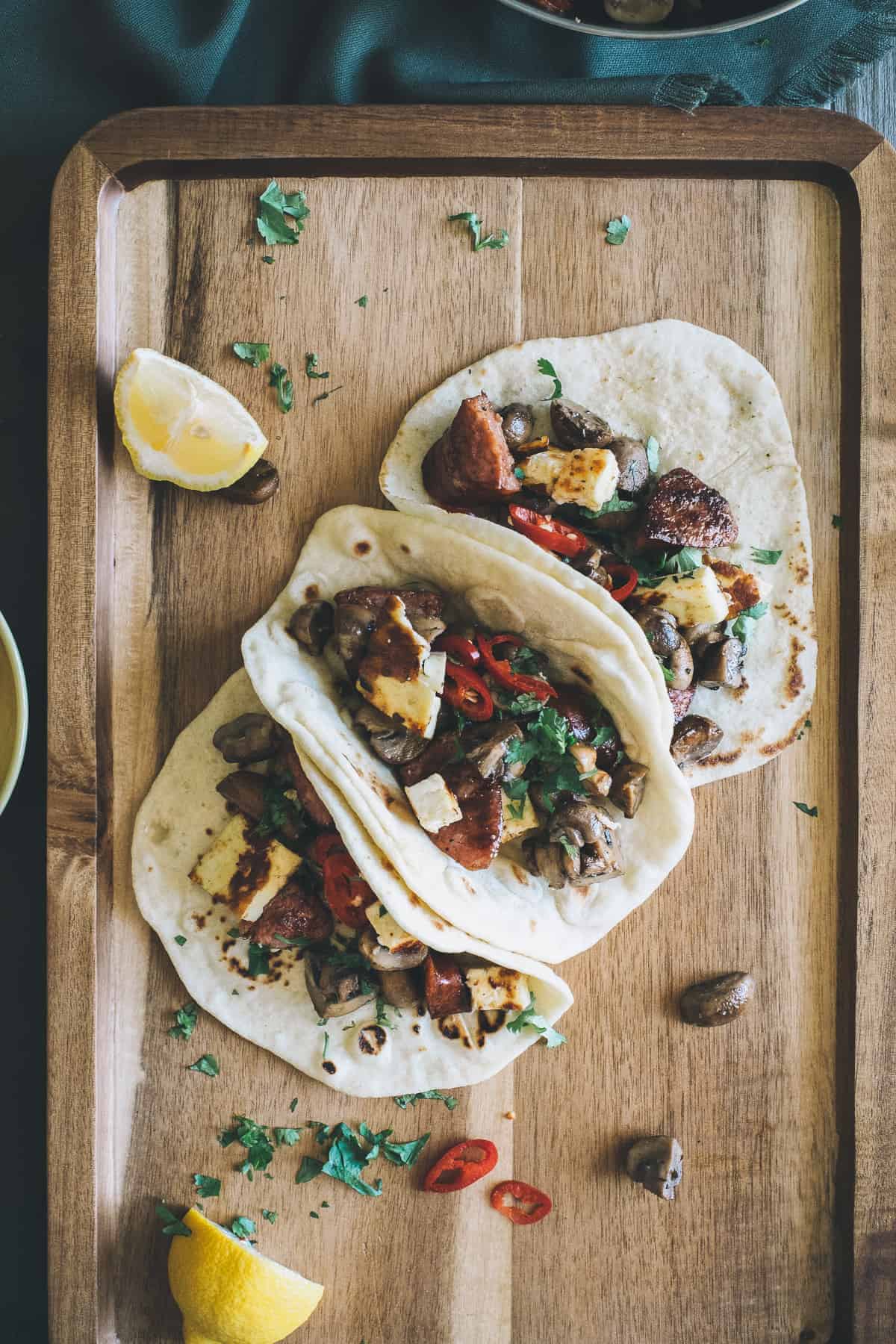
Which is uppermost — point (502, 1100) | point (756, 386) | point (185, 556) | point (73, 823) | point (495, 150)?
point (495, 150)

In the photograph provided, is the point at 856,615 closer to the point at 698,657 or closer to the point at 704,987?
the point at 698,657

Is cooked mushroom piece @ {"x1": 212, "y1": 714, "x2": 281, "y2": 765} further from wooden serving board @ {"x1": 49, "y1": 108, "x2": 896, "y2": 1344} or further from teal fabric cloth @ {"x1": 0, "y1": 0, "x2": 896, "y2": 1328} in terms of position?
teal fabric cloth @ {"x1": 0, "y1": 0, "x2": 896, "y2": 1328}

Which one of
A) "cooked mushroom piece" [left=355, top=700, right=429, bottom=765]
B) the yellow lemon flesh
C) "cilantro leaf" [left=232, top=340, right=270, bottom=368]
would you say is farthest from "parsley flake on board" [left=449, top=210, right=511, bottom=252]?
the yellow lemon flesh

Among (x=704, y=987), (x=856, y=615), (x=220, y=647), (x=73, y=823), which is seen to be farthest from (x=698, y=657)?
(x=73, y=823)

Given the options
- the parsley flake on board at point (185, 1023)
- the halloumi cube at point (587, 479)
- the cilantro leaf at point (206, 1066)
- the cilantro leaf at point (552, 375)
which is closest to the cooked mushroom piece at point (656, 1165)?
the cilantro leaf at point (206, 1066)

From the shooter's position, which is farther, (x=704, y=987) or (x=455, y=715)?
(x=704, y=987)

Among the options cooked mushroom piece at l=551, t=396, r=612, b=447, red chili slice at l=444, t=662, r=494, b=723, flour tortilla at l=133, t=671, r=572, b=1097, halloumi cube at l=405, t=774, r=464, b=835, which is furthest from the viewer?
flour tortilla at l=133, t=671, r=572, b=1097
